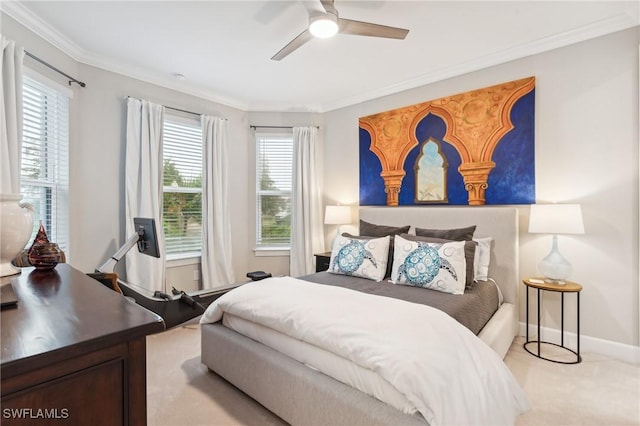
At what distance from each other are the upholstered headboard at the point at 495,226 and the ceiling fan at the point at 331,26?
72.6 inches

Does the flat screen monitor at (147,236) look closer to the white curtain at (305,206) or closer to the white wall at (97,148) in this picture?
the white wall at (97,148)

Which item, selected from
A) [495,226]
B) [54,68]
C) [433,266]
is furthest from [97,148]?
[495,226]

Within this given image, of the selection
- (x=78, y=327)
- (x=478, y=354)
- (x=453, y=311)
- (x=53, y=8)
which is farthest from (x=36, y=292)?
(x=53, y=8)

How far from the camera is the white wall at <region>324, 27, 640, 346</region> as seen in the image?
250 centimetres

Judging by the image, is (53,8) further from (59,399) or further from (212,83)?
(59,399)

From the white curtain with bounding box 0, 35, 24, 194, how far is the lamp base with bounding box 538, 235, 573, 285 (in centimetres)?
412

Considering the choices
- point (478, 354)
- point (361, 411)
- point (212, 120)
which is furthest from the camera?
point (212, 120)

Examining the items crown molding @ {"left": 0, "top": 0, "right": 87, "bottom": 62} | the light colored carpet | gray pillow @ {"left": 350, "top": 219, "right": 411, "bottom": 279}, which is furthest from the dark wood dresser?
crown molding @ {"left": 0, "top": 0, "right": 87, "bottom": 62}

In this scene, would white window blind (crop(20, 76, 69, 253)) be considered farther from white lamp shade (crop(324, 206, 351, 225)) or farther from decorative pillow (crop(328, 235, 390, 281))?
white lamp shade (crop(324, 206, 351, 225))

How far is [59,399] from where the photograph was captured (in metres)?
0.69

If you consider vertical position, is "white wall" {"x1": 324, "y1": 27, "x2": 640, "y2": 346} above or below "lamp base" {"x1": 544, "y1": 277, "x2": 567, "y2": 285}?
above

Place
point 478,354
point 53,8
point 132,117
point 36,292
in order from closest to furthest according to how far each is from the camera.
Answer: point 36,292
point 478,354
point 53,8
point 132,117

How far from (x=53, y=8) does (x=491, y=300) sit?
13.7 feet

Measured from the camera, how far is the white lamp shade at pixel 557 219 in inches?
96.0
